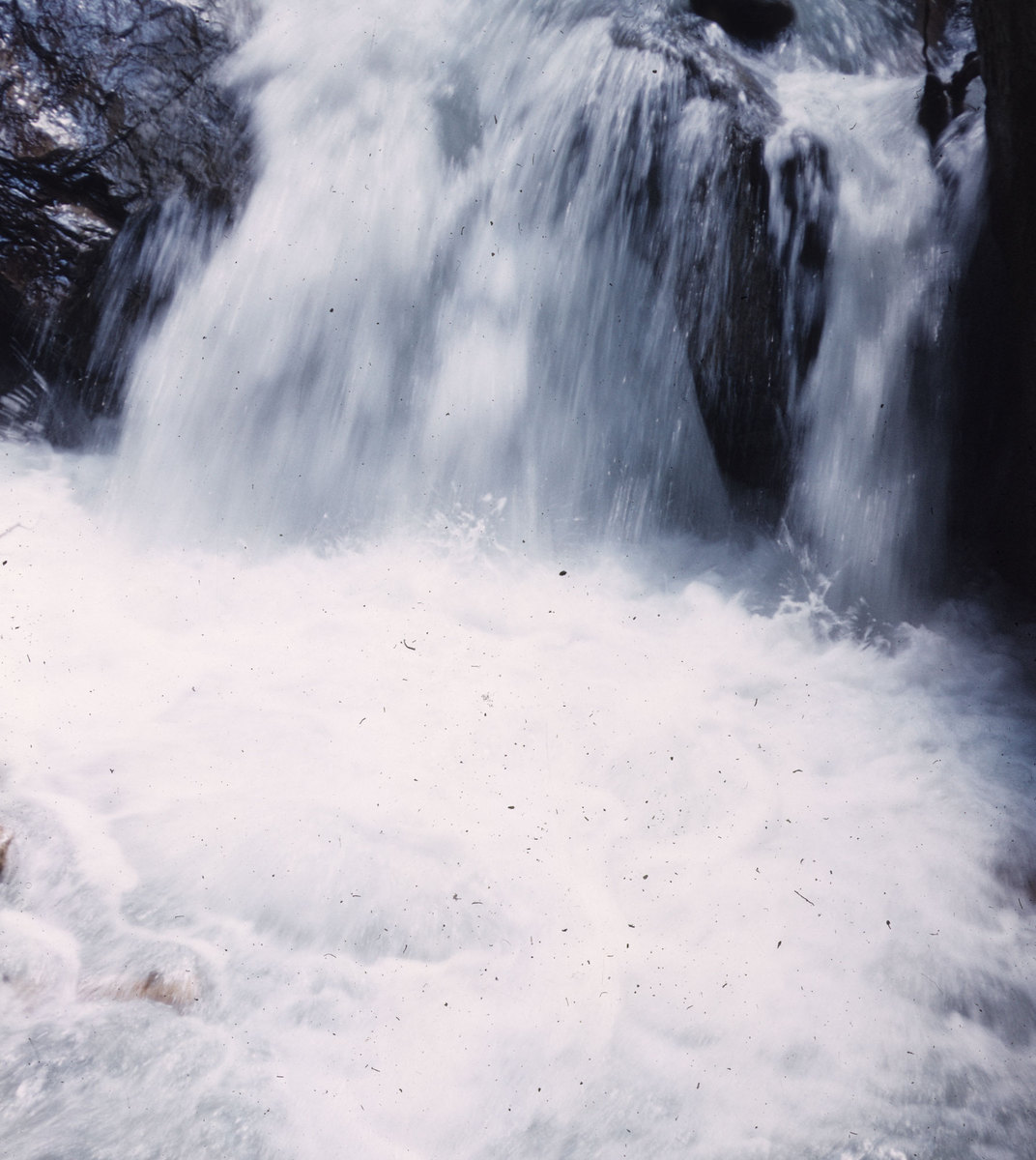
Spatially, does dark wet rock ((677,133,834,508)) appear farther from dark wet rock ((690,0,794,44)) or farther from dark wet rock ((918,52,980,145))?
dark wet rock ((690,0,794,44))

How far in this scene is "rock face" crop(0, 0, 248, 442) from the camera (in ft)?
12.9

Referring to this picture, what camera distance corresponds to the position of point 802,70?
14.6 ft

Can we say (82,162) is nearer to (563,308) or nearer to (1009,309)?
(563,308)

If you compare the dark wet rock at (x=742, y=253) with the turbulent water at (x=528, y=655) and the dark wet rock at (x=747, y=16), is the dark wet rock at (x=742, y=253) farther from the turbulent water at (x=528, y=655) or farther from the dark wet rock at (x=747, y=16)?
the dark wet rock at (x=747, y=16)

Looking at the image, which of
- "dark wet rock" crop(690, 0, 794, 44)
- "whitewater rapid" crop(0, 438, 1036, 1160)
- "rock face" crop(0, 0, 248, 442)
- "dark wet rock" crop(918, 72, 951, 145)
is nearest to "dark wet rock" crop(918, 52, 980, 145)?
"dark wet rock" crop(918, 72, 951, 145)

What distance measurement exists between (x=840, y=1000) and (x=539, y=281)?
3.37 metres

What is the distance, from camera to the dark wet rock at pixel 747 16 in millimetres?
4480

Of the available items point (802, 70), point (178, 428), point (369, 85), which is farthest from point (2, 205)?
point (802, 70)

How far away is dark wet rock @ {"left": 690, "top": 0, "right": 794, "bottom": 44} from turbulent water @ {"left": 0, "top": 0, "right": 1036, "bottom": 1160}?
18 cm

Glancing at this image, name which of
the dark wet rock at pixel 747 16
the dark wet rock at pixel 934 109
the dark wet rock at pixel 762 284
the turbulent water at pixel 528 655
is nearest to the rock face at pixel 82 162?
the turbulent water at pixel 528 655

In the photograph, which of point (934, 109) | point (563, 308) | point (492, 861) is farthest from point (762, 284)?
point (492, 861)

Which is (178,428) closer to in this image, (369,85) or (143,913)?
(369,85)

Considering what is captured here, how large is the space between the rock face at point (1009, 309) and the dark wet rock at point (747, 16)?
1.68m

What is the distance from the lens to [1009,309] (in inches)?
132
